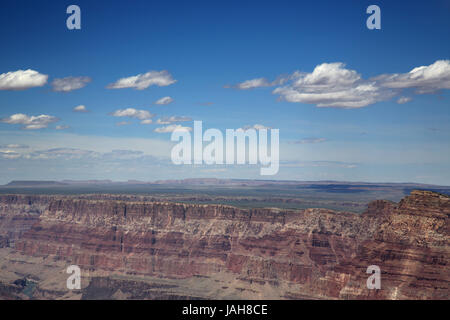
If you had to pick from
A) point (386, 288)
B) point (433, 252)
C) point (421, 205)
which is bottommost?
point (386, 288)
